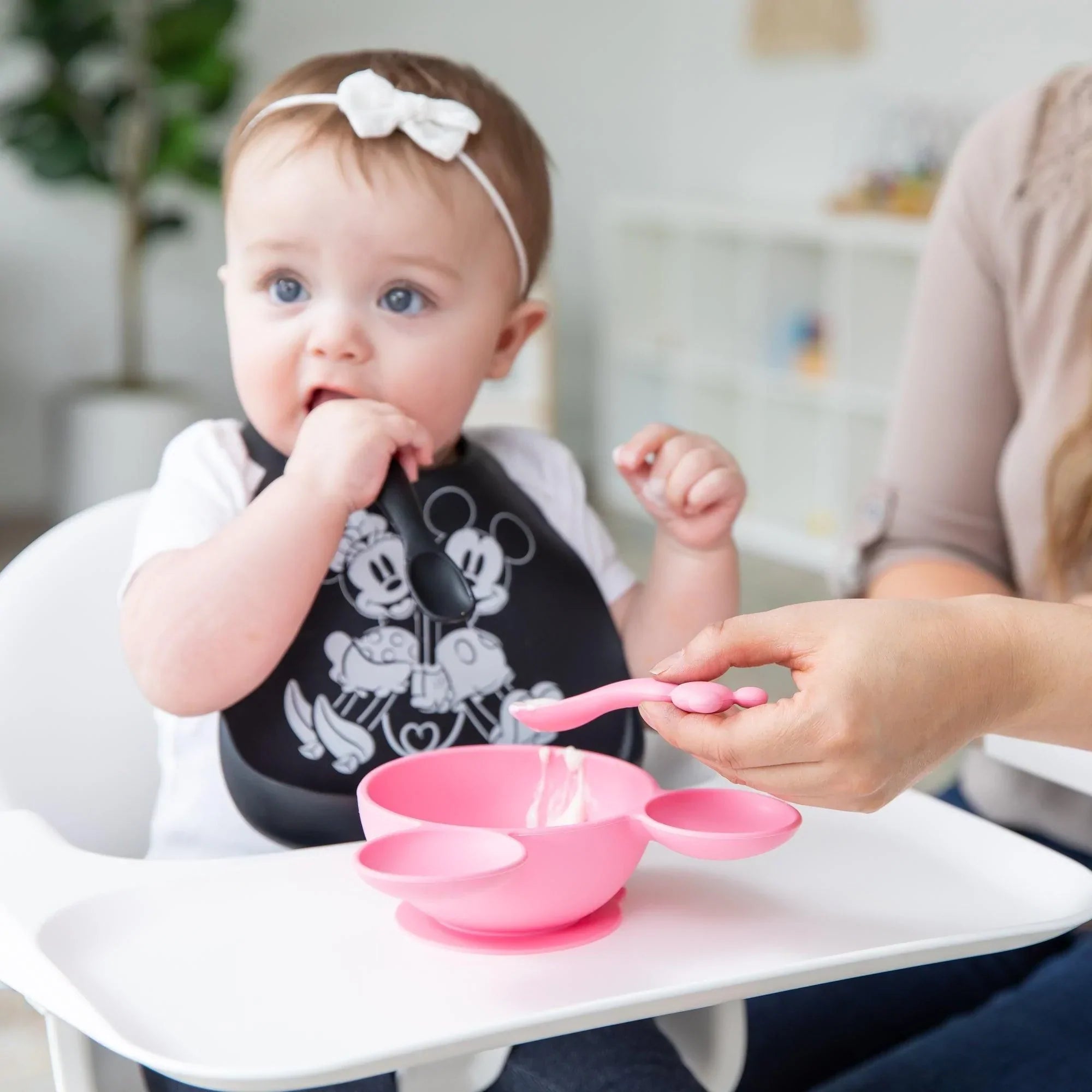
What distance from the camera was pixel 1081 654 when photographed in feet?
2.49

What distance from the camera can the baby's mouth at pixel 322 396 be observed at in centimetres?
89

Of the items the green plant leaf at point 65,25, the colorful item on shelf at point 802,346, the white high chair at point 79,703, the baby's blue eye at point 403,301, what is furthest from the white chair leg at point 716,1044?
the green plant leaf at point 65,25

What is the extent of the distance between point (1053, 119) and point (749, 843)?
77 centimetres

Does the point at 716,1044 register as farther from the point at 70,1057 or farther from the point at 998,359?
the point at 998,359

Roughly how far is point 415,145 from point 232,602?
1.01ft

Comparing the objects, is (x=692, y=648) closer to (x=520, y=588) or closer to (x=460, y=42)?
(x=520, y=588)

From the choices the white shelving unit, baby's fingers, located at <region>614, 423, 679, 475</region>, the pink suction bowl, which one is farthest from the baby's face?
the white shelving unit

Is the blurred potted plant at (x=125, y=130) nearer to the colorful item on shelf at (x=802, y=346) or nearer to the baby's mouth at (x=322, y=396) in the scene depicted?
the colorful item on shelf at (x=802, y=346)

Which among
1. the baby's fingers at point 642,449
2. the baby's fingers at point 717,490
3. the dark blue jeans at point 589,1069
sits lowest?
the dark blue jeans at point 589,1069

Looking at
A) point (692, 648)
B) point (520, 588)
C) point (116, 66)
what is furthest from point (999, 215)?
point (116, 66)

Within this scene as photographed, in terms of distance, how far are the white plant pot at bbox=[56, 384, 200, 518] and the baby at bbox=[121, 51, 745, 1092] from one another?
10.1ft

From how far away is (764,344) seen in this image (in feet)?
A: 13.6

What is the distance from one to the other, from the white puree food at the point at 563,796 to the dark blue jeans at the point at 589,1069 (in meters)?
0.11

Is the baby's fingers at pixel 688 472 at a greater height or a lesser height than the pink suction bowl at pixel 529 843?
greater
